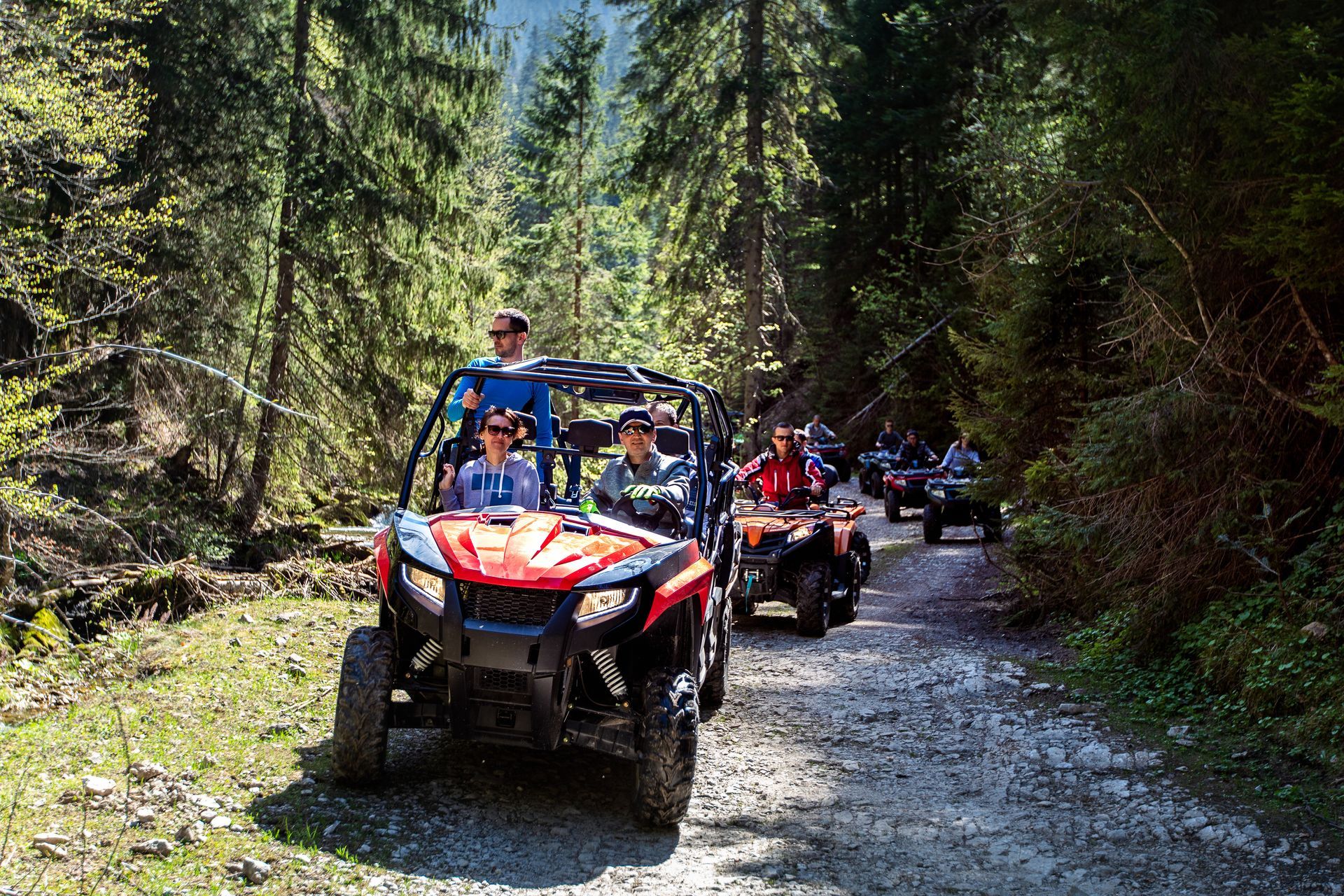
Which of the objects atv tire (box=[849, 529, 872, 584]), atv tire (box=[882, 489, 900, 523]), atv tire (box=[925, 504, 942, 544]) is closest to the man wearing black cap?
atv tire (box=[849, 529, 872, 584])

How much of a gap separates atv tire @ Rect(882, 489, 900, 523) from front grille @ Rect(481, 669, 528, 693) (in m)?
17.9

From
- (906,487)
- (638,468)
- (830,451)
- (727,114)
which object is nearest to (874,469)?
Answer: (830,451)

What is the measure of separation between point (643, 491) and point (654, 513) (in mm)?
258

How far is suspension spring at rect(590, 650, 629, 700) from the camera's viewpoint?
5410 mm

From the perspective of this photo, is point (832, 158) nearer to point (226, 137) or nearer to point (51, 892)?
point (226, 137)

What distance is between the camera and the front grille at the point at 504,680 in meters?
5.04

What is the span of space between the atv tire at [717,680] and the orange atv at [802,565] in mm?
2559

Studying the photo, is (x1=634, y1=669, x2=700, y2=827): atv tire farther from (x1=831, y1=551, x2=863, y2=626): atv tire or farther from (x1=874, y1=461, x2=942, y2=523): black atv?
(x1=874, y1=461, x2=942, y2=523): black atv

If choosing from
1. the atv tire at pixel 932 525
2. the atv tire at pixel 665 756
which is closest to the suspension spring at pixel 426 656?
the atv tire at pixel 665 756

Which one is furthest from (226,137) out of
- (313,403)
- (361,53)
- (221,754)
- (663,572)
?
(663,572)

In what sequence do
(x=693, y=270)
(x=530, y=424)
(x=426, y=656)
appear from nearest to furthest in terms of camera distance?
(x=426, y=656) < (x=530, y=424) < (x=693, y=270)

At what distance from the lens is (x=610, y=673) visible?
552cm

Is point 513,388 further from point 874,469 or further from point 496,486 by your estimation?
point 874,469

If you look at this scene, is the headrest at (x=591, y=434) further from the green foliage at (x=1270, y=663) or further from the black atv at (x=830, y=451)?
the black atv at (x=830, y=451)
